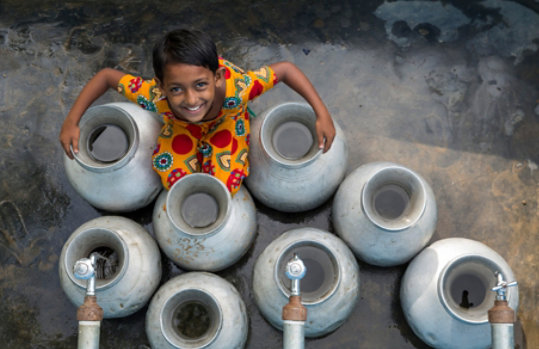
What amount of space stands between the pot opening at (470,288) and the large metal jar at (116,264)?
875mm

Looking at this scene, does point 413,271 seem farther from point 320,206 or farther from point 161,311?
point 161,311

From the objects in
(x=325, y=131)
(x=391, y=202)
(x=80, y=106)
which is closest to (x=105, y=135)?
(x=80, y=106)

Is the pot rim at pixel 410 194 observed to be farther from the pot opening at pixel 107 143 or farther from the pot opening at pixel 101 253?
the pot opening at pixel 107 143

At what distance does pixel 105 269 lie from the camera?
1751 millimetres

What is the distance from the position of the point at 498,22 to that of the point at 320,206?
3.30ft

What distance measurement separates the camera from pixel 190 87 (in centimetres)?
142

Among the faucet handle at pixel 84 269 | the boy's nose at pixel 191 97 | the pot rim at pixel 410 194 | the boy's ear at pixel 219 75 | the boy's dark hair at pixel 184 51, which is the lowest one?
the faucet handle at pixel 84 269

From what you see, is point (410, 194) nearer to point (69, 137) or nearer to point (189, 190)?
point (189, 190)

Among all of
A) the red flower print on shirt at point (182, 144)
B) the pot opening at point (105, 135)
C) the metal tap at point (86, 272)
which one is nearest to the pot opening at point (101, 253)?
the metal tap at point (86, 272)

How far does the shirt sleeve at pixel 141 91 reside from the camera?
1.62 m

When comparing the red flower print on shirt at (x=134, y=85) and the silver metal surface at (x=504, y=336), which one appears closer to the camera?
the silver metal surface at (x=504, y=336)

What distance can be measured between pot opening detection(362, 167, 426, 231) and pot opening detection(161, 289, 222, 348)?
0.53 metres

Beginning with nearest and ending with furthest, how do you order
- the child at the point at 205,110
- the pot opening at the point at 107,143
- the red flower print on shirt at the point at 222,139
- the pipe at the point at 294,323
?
the pipe at the point at 294,323 < the child at the point at 205,110 < the red flower print on shirt at the point at 222,139 < the pot opening at the point at 107,143

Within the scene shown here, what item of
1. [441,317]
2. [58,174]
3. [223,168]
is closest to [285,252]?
[223,168]
